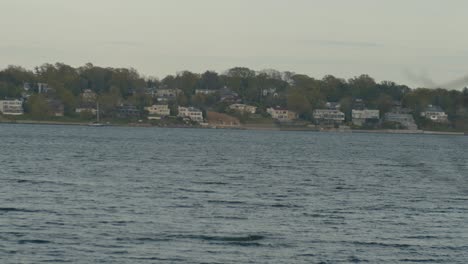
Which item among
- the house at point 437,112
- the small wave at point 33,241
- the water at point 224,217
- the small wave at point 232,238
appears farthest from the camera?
the house at point 437,112

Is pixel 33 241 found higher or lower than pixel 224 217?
higher

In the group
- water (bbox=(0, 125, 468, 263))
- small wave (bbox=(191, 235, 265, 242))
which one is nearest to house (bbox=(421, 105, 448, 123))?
water (bbox=(0, 125, 468, 263))

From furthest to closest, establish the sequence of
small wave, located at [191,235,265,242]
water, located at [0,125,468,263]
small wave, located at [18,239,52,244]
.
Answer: small wave, located at [191,235,265,242] < small wave, located at [18,239,52,244] < water, located at [0,125,468,263]

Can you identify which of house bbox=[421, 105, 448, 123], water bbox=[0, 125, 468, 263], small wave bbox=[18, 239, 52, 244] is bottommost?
water bbox=[0, 125, 468, 263]

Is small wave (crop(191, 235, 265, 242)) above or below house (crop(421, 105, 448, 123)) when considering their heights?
below

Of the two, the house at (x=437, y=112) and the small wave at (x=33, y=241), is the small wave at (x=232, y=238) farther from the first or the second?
the house at (x=437, y=112)

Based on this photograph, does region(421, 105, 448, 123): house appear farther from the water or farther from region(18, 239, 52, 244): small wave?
region(18, 239, 52, 244): small wave

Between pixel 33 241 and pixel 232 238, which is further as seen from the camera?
pixel 232 238

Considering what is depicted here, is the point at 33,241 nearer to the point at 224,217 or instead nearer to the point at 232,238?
the point at 232,238

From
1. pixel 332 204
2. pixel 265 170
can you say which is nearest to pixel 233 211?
pixel 332 204

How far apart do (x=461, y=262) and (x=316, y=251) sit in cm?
597

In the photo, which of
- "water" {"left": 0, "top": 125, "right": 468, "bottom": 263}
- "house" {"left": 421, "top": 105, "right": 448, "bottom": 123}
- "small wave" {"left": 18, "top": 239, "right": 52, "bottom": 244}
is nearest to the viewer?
"water" {"left": 0, "top": 125, "right": 468, "bottom": 263}

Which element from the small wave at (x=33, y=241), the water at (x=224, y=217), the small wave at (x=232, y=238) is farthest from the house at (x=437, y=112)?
the small wave at (x=33, y=241)

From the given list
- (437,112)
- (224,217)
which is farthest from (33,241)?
(437,112)
